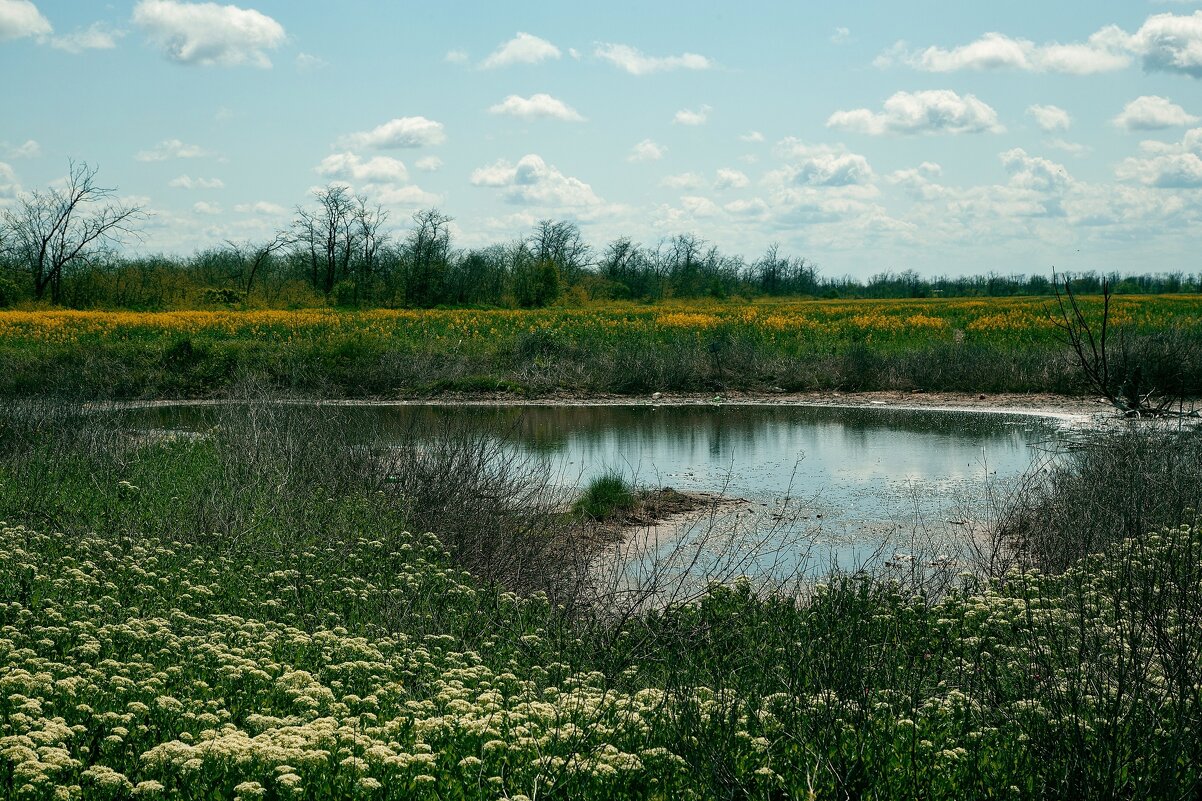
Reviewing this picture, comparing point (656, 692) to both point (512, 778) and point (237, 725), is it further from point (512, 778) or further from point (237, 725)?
point (237, 725)

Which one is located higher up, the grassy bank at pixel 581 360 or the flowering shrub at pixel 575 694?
the grassy bank at pixel 581 360

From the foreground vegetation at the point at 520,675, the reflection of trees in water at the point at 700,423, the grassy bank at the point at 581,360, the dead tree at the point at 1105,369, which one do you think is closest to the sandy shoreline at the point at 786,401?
the grassy bank at the point at 581,360

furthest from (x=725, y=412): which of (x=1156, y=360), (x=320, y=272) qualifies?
(x=320, y=272)

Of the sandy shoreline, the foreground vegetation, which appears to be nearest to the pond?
the sandy shoreline

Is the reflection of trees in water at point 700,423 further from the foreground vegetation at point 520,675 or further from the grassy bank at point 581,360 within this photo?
the foreground vegetation at point 520,675

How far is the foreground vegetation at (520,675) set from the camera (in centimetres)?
486

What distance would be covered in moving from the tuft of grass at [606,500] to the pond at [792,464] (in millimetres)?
398

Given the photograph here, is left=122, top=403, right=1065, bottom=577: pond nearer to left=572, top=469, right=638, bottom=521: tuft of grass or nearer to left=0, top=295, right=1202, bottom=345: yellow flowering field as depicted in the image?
left=572, top=469, right=638, bottom=521: tuft of grass

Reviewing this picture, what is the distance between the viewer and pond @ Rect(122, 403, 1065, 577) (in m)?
12.8

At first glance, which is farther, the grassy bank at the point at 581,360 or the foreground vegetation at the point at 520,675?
the grassy bank at the point at 581,360

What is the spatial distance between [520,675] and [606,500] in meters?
7.73

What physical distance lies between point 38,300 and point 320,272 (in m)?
19.4

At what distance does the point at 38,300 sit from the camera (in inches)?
2267

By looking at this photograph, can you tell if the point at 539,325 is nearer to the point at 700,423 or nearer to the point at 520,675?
the point at 700,423
